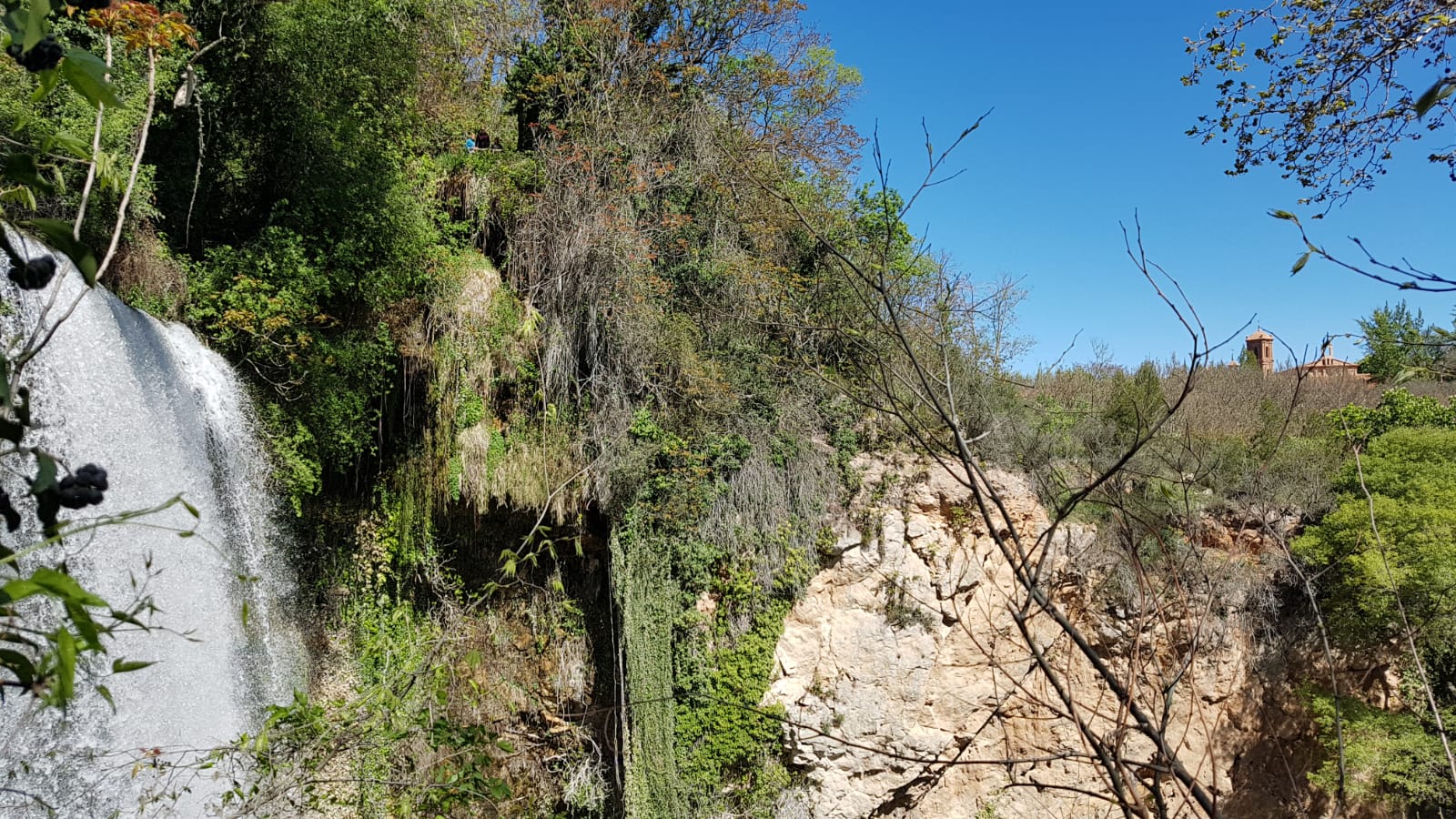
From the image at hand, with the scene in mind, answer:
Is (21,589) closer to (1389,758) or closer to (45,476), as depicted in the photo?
(45,476)

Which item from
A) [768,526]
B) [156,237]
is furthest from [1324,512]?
[156,237]

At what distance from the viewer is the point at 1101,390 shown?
40.5ft

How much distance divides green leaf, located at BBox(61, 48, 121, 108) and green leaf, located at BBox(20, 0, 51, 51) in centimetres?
2

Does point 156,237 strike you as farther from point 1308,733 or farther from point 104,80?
point 1308,733

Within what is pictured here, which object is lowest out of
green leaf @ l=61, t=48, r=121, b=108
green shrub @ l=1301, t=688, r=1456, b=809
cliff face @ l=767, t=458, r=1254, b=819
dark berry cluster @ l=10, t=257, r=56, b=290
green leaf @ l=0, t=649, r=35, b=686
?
green shrub @ l=1301, t=688, r=1456, b=809

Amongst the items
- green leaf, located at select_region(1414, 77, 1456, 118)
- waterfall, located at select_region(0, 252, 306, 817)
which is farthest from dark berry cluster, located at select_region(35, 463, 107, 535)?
waterfall, located at select_region(0, 252, 306, 817)

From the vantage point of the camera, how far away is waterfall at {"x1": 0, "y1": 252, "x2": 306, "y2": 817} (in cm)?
462

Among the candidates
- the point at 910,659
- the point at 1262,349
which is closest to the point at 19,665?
the point at 910,659

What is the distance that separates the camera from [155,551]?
5234mm

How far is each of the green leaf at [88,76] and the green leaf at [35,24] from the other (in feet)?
0.08

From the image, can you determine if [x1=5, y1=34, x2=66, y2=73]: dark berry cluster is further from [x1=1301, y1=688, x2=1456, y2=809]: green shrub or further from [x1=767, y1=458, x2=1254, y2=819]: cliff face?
[x1=1301, y1=688, x2=1456, y2=809]: green shrub

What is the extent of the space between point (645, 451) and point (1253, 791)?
7855 millimetres

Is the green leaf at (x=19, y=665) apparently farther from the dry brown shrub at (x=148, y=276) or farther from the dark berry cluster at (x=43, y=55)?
the dry brown shrub at (x=148, y=276)

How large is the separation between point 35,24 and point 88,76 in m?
0.05
